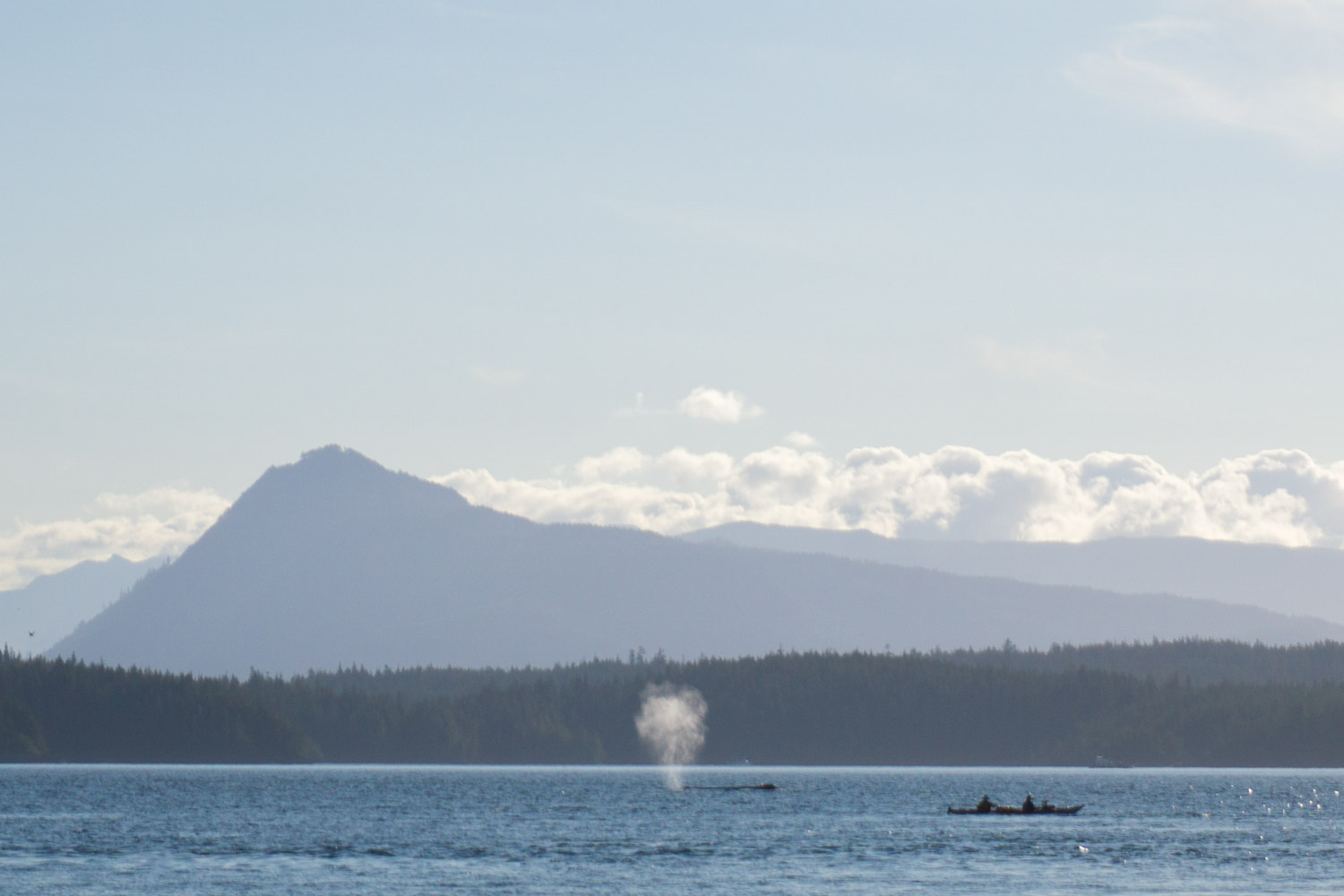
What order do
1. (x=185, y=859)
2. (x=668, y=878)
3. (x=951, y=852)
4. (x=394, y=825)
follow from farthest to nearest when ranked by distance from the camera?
(x=394, y=825)
(x=951, y=852)
(x=185, y=859)
(x=668, y=878)

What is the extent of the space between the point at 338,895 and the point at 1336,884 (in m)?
65.6

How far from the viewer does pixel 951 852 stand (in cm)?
15262

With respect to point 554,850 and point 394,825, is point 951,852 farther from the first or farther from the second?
point 394,825

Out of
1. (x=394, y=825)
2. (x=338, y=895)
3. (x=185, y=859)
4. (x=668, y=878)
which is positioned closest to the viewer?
(x=338, y=895)

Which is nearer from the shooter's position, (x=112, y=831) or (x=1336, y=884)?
(x=1336, y=884)

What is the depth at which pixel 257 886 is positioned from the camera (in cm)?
12119

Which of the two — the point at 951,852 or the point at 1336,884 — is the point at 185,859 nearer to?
the point at 951,852

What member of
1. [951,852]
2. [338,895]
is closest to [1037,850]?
[951,852]

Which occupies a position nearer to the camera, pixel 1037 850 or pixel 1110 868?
pixel 1110 868

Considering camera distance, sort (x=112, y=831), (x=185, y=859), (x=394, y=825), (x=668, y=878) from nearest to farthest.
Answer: (x=668, y=878) → (x=185, y=859) → (x=112, y=831) → (x=394, y=825)

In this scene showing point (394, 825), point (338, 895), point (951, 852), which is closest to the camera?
point (338, 895)

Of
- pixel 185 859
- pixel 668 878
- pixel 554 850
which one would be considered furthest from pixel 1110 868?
pixel 185 859

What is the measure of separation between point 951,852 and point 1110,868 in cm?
1951

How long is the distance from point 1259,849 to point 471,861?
65.9 metres
